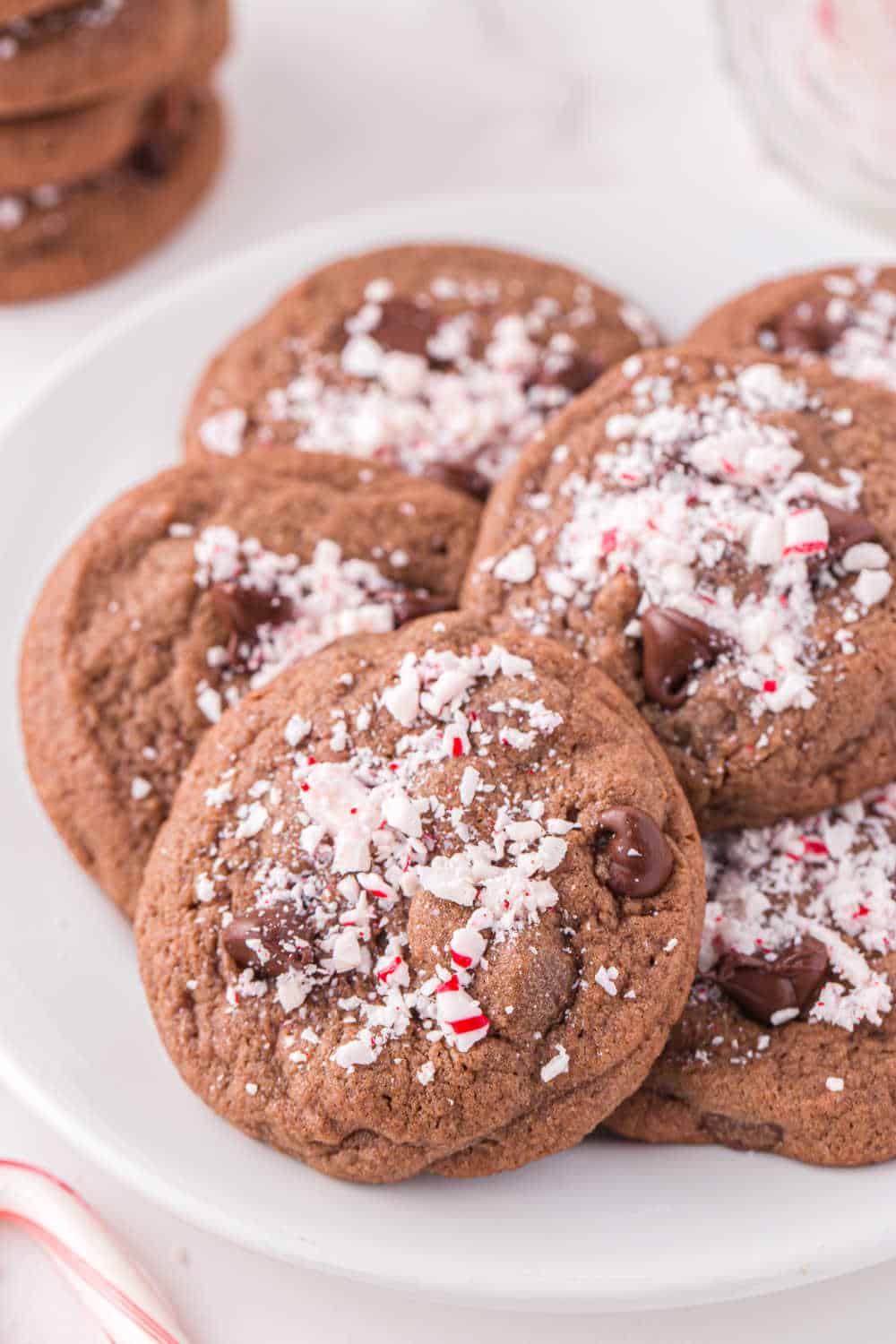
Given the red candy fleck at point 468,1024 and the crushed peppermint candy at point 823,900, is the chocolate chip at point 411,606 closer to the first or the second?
the crushed peppermint candy at point 823,900

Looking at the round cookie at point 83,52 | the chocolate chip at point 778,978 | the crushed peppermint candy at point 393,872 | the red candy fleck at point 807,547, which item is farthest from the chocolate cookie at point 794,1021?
the round cookie at point 83,52

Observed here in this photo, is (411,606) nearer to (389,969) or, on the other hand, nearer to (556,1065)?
(389,969)

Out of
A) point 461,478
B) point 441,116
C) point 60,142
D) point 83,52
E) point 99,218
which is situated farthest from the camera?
point 441,116

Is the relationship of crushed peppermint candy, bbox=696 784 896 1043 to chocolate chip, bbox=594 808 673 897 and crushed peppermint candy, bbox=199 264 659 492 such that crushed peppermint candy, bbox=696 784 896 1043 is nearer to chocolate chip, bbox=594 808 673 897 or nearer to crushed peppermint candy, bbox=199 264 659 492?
chocolate chip, bbox=594 808 673 897

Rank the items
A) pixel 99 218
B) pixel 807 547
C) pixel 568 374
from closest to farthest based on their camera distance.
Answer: pixel 807 547, pixel 568 374, pixel 99 218

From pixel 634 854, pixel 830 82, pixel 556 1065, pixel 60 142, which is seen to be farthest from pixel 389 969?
pixel 830 82

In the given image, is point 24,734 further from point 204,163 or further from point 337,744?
point 204,163

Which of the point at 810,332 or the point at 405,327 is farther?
the point at 405,327
